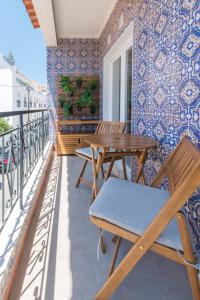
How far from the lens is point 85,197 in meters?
2.67

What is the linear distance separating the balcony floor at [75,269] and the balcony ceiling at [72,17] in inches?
111

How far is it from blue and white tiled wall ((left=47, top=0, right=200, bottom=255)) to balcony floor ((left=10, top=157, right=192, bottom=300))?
0.29 m

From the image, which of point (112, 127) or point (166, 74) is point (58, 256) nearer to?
point (166, 74)

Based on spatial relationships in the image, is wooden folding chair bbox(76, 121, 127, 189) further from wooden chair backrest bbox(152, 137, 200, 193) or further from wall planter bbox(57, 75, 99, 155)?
wall planter bbox(57, 75, 99, 155)

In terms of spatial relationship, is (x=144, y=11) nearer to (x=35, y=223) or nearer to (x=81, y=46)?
(x=35, y=223)

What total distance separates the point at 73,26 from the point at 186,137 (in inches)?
156

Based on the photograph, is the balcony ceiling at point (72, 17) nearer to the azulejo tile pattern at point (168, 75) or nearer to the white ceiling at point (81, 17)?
the white ceiling at point (81, 17)

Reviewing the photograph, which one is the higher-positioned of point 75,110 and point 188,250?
point 75,110

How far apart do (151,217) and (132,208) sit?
0.34 ft

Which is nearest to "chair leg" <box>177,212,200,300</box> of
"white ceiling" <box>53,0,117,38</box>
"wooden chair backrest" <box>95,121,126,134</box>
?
"wooden chair backrest" <box>95,121,126,134</box>

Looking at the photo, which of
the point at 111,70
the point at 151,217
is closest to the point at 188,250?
the point at 151,217

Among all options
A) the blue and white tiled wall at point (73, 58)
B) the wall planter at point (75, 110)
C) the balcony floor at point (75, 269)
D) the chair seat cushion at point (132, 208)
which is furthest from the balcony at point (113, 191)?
the blue and white tiled wall at point (73, 58)

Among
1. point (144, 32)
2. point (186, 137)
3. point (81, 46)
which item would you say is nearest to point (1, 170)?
point (186, 137)

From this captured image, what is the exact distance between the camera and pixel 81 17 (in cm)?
425
